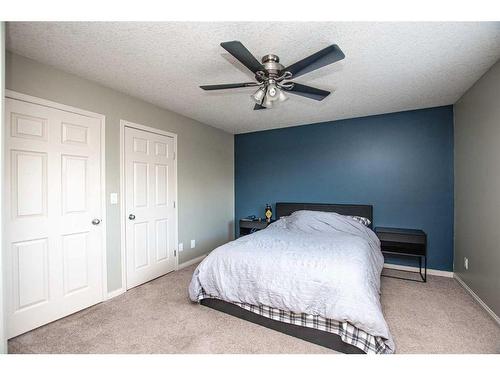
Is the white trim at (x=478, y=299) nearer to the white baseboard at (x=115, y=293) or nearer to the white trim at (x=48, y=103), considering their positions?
the white baseboard at (x=115, y=293)

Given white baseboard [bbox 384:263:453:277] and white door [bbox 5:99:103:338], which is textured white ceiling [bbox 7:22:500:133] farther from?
white baseboard [bbox 384:263:453:277]

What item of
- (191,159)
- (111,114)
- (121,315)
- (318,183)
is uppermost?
(111,114)

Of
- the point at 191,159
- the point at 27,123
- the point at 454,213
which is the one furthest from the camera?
the point at 191,159

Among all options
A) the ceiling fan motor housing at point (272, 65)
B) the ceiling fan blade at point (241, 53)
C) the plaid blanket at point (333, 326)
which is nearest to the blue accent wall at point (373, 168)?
the plaid blanket at point (333, 326)

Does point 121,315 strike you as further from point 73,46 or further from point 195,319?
point 73,46

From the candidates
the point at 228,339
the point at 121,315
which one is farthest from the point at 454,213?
the point at 121,315

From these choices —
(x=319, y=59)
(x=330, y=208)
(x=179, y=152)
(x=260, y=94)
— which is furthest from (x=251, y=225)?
(x=319, y=59)

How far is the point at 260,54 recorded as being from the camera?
2.04m

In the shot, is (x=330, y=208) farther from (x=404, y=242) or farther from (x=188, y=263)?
(x=188, y=263)

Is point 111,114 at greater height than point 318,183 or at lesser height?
greater

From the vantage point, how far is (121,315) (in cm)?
237
